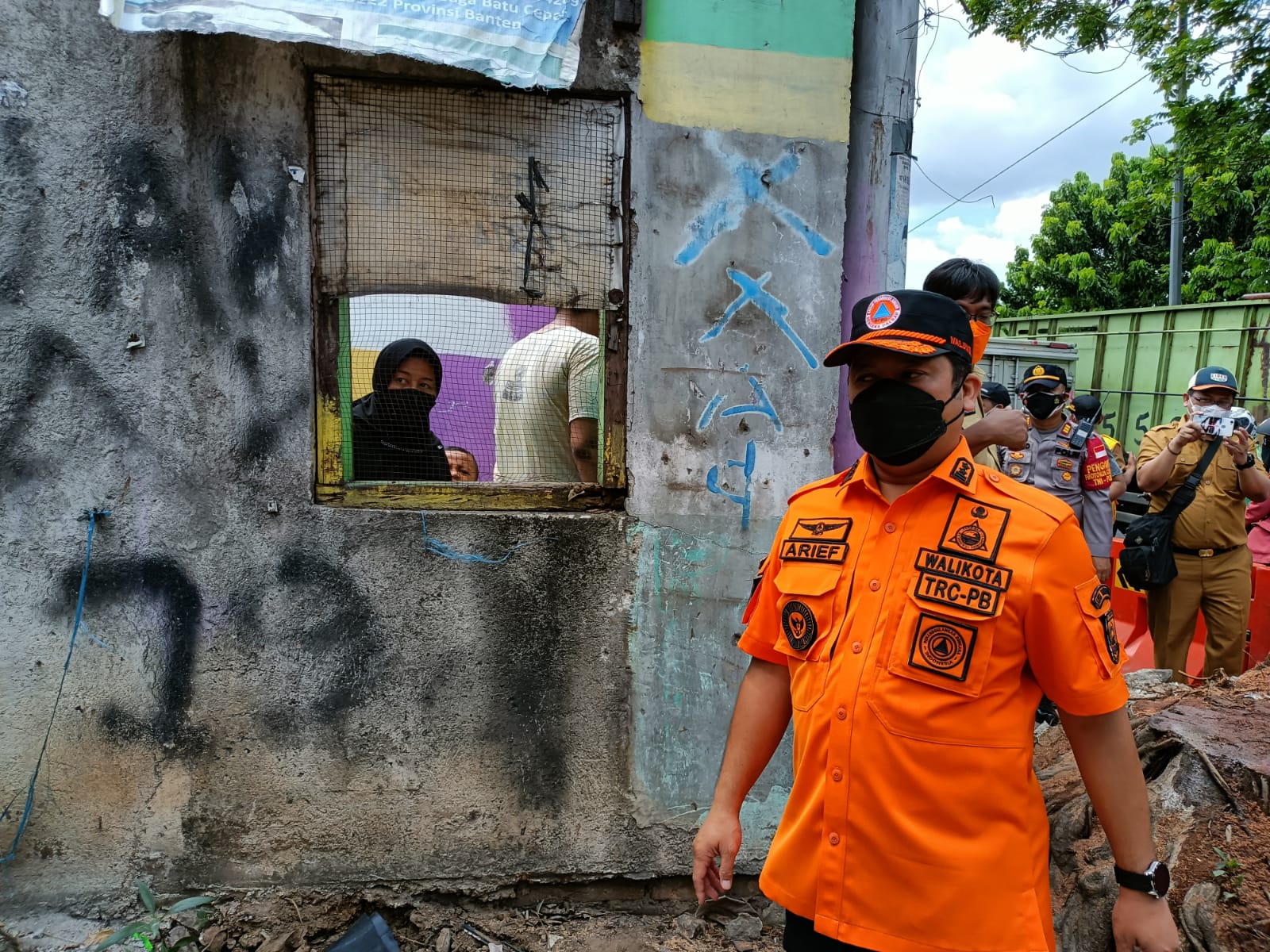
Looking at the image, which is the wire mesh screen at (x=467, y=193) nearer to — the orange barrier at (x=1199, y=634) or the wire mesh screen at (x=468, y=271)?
the wire mesh screen at (x=468, y=271)

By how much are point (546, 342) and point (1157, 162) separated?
10.2 metres

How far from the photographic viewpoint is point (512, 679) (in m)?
3.13

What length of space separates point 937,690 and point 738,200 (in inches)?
85.7

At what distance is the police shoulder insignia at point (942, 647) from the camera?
5.11ft

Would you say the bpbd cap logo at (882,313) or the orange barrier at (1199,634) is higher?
the bpbd cap logo at (882,313)

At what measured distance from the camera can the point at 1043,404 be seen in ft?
15.6

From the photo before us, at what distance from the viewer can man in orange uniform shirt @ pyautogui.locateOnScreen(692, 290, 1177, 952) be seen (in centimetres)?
155

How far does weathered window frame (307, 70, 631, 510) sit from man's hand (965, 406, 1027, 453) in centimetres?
126

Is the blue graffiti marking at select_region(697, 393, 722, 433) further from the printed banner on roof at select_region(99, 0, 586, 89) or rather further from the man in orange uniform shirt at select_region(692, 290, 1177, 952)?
the man in orange uniform shirt at select_region(692, 290, 1177, 952)

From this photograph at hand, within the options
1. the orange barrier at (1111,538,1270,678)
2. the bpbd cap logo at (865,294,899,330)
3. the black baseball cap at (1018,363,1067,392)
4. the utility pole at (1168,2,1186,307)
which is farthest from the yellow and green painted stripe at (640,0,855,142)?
the utility pole at (1168,2,1186,307)

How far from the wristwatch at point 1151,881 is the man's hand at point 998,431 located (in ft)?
5.34

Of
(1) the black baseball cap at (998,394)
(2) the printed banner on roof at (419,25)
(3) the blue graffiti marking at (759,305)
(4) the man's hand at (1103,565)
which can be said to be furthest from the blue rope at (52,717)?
(4) the man's hand at (1103,565)

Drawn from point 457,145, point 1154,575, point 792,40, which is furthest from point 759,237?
point 1154,575

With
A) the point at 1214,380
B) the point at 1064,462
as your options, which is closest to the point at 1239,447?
the point at 1214,380
